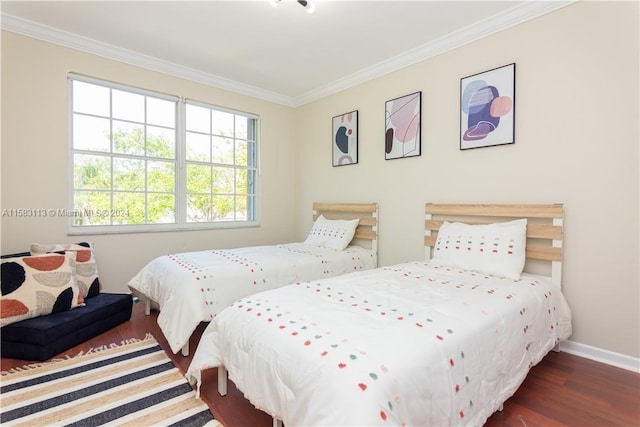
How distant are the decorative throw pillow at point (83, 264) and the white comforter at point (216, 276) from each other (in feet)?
1.00

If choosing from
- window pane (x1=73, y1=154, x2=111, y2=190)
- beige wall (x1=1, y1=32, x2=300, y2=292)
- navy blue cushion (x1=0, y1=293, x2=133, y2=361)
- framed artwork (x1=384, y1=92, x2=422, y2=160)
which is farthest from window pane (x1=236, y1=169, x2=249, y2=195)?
navy blue cushion (x1=0, y1=293, x2=133, y2=361)

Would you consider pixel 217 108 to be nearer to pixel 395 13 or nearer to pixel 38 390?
pixel 395 13

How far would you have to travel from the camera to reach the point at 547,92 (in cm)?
228

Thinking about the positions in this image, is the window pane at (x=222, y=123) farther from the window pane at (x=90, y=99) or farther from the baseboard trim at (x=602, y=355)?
the baseboard trim at (x=602, y=355)

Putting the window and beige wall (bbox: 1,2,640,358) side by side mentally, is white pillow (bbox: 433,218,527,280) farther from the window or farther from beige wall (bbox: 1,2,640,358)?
the window

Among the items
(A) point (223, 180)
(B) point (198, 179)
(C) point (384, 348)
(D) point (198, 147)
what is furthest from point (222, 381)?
(D) point (198, 147)

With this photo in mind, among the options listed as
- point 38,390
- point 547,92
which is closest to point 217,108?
point 38,390

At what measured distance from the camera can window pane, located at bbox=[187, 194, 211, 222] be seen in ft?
12.2

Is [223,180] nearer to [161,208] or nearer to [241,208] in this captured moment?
[241,208]

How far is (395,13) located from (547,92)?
129 cm

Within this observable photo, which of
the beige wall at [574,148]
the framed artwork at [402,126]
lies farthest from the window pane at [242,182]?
the beige wall at [574,148]

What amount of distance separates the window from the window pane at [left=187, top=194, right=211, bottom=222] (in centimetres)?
1

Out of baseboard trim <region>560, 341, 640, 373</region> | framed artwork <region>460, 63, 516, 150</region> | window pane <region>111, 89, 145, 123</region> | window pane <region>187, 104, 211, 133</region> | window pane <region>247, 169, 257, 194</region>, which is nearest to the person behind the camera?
baseboard trim <region>560, 341, 640, 373</region>

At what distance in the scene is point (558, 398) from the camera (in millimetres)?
1692
